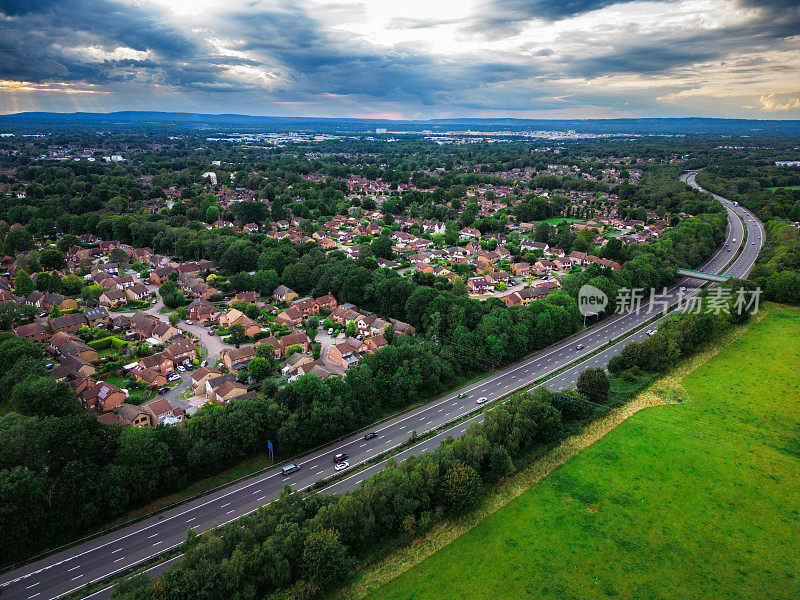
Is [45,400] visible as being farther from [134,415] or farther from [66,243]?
[66,243]

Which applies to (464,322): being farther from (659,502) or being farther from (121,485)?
(121,485)

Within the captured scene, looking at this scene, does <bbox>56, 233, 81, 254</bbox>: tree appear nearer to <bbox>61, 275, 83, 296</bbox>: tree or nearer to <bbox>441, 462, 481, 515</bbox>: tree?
<bbox>61, 275, 83, 296</bbox>: tree

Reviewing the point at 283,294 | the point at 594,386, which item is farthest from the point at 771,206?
the point at 283,294

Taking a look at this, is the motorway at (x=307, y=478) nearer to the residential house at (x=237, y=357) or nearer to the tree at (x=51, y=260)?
the residential house at (x=237, y=357)

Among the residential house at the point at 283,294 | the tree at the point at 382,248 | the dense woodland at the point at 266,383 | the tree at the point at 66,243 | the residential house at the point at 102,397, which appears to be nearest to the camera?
the dense woodland at the point at 266,383

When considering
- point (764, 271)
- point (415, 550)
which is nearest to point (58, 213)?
point (415, 550)

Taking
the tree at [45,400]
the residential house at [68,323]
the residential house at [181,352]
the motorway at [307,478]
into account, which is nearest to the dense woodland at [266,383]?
the tree at [45,400]
